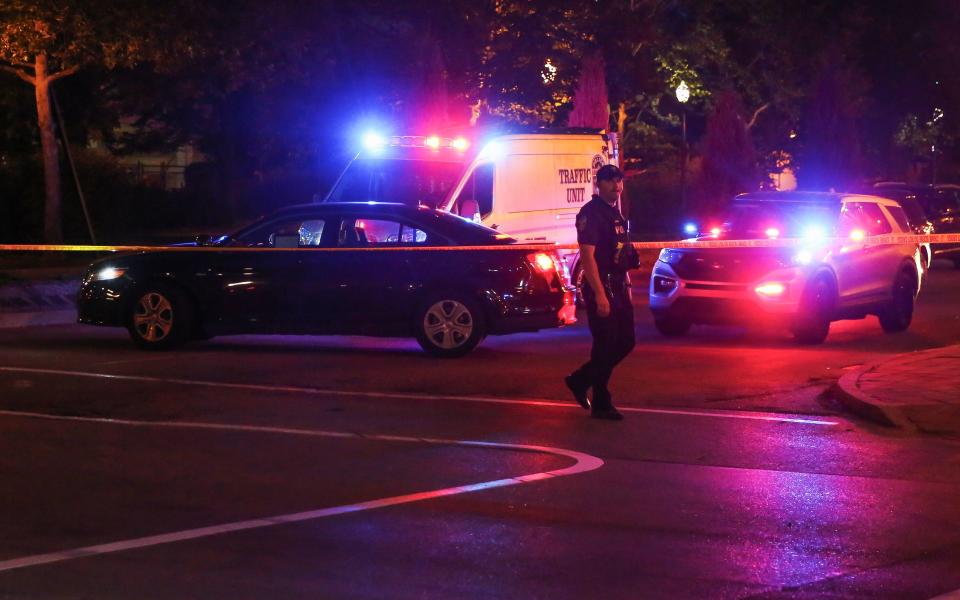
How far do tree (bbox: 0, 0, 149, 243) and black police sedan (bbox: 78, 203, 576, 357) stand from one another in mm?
12373

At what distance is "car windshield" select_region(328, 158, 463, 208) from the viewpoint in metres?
18.6

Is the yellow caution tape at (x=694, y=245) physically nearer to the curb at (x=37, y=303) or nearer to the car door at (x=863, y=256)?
the car door at (x=863, y=256)

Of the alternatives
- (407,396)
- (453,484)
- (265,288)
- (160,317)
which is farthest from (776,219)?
(453,484)

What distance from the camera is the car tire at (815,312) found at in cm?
1471

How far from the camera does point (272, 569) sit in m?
6.18

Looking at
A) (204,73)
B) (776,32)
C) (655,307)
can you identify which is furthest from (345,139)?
(655,307)

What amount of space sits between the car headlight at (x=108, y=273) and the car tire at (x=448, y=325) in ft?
10.5

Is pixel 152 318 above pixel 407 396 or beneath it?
above

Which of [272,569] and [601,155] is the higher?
[601,155]

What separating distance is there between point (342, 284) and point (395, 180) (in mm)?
5119

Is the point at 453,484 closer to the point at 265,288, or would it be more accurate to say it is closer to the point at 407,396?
the point at 407,396

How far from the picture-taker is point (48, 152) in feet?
92.5

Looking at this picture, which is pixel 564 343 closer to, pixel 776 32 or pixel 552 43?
pixel 552 43

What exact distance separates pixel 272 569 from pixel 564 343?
9177 mm
